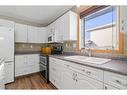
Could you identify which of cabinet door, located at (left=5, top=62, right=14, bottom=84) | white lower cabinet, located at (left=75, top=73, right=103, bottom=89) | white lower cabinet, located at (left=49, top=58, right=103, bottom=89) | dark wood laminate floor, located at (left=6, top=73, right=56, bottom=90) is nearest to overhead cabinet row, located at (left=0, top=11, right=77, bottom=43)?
white lower cabinet, located at (left=49, top=58, right=103, bottom=89)

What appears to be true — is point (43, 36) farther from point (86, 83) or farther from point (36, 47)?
point (86, 83)

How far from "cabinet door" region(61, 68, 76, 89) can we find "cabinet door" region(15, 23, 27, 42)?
2.23 m

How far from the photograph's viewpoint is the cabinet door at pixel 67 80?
1700 mm

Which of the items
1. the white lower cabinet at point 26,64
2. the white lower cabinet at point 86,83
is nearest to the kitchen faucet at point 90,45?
the white lower cabinet at point 86,83

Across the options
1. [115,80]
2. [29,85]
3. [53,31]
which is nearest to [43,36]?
[53,31]

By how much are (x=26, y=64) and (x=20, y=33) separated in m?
1.11

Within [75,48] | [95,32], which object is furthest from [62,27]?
[95,32]

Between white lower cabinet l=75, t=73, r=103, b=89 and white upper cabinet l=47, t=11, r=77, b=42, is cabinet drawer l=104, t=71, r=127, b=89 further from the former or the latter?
white upper cabinet l=47, t=11, r=77, b=42

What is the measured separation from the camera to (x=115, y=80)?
964 millimetres

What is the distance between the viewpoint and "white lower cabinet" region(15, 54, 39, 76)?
123 inches

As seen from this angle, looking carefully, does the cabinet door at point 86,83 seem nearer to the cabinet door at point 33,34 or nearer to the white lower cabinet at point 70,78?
the white lower cabinet at point 70,78
